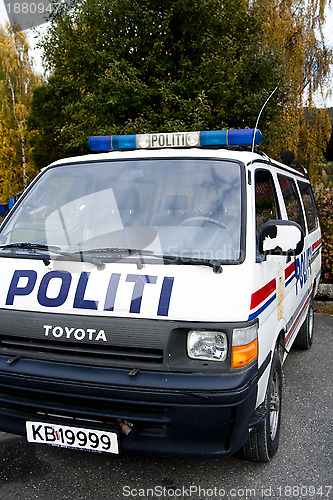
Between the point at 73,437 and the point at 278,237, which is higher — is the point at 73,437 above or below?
below

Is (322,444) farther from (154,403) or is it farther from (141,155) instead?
(141,155)

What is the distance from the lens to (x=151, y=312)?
7.64ft

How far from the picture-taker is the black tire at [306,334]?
528cm

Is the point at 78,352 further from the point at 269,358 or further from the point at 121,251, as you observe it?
the point at 269,358

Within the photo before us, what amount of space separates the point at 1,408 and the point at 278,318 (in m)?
1.88

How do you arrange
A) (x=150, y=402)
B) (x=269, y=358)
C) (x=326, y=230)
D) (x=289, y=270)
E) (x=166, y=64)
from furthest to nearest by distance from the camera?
(x=166, y=64) < (x=326, y=230) < (x=289, y=270) < (x=269, y=358) < (x=150, y=402)

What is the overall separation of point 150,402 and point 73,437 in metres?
0.52

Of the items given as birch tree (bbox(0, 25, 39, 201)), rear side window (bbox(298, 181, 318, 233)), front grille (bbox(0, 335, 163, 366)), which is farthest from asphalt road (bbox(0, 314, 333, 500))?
birch tree (bbox(0, 25, 39, 201))

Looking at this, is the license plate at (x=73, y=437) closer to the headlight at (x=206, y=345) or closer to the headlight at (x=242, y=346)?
the headlight at (x=206, y=345)

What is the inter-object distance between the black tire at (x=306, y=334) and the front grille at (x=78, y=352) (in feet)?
11.0

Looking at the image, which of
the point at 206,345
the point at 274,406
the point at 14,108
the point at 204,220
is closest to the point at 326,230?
the point at 274,406

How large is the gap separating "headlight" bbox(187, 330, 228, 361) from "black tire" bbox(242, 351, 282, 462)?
0.70 meters

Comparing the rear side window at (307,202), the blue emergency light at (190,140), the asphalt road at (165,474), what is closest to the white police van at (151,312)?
the asphalt road at (165,474)

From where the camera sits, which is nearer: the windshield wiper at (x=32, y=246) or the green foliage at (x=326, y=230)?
the windshield wiper at (x=32, y=246)
